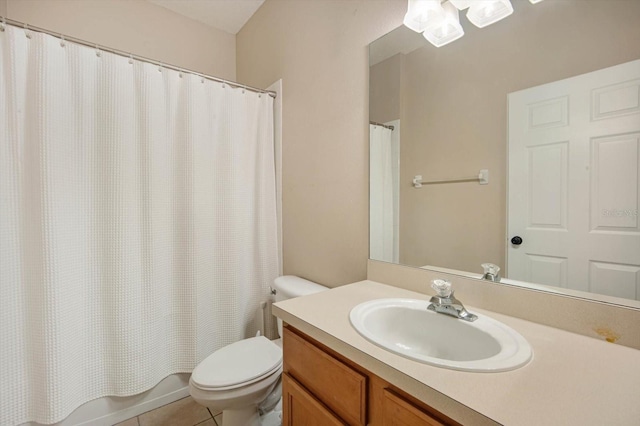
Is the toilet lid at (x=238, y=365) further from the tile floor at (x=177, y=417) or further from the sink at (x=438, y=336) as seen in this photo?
the sink at (x=438, y=336)

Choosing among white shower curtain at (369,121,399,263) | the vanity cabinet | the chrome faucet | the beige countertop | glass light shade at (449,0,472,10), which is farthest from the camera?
white shower curtain at (369,121,399,263)

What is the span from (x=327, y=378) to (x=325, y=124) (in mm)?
1241

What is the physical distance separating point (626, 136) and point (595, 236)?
267 mm

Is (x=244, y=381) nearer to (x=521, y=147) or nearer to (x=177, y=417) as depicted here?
(x=177, y=417)

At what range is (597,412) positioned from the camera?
0.45 meters

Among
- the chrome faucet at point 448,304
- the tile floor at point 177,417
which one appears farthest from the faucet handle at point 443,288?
the tile floor at point 177,417

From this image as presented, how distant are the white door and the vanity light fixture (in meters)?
0.30

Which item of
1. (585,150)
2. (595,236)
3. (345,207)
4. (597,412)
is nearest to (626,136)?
(585,150)

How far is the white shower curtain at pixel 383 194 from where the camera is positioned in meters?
1.25

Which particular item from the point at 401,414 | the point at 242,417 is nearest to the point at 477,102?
the point at 401,414

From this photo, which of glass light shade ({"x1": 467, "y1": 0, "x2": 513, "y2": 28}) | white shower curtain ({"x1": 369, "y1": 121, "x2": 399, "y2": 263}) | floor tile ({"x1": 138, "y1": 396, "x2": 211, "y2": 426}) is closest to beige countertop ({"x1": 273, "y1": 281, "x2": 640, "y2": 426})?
white shower curtain ({"x1": 369, "y1": 121, "x2": 399, "y2": 263})

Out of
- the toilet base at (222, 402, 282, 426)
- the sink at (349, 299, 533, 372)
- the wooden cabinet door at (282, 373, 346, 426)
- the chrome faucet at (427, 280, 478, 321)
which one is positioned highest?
the chrome faucet at (427, 280, 478, 321)

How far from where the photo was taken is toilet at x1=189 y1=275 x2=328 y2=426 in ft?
3.76

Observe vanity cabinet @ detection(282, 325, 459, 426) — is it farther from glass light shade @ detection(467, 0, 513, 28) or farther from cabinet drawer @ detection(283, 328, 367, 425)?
glass light shade @ detection(467, 0, 513, 28)
